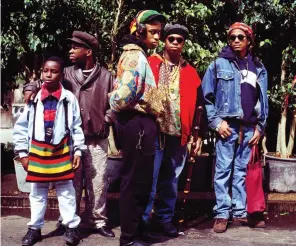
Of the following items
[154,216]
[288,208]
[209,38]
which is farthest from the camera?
[209,38]

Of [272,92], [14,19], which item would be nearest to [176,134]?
[272,92]

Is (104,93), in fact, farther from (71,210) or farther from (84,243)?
(84,243)

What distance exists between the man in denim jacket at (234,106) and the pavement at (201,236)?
0.53 feet

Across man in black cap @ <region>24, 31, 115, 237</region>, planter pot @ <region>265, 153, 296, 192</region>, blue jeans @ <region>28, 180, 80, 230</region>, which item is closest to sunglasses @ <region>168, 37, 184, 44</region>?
man in black cap @ <region>24, 31, 115, 237</region>

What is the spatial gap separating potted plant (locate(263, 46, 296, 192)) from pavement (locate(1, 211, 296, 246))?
3.34 ft

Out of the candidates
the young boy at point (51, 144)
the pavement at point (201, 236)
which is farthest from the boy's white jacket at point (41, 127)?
the pavement at point (201, 236)

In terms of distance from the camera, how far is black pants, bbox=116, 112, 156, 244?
4293 mm

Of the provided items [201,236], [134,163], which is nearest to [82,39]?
Answer: [134,163]

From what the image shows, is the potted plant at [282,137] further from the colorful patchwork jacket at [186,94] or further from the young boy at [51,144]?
the young boy at [51,144]

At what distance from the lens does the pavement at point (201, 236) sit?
15.6 feet

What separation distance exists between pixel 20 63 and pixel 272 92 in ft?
12.7

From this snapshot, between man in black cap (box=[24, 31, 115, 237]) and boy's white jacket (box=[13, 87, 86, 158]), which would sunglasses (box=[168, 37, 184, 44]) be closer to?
man in black cap (box=[24, 31, 115, 237])

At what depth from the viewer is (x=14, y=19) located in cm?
666

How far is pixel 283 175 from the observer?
651cm
